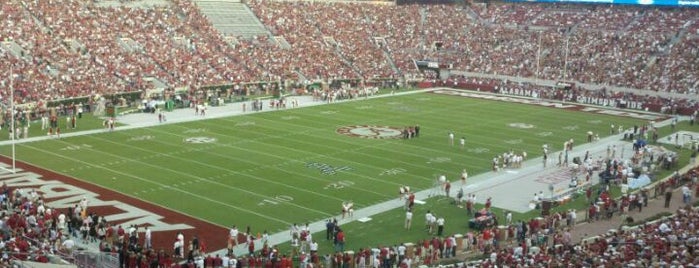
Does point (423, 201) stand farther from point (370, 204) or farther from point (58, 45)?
point (58, 45)

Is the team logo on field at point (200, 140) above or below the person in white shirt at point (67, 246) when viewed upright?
above

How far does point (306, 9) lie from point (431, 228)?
50.7m

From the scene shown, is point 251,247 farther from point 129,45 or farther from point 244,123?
point 129,45

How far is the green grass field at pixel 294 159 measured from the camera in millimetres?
28500

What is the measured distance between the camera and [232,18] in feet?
226

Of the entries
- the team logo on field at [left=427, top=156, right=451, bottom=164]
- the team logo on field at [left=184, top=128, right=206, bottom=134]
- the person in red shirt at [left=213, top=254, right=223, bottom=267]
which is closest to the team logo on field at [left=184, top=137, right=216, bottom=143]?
the team logo on field at [left=184, top=128, right=206, bottom=134]

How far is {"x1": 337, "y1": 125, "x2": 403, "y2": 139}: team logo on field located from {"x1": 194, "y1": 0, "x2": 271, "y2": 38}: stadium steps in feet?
81.7

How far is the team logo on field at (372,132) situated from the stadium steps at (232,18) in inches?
980

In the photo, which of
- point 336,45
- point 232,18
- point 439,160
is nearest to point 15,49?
point 232,18

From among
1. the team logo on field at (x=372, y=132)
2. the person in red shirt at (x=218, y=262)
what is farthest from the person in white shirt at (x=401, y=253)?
the team logo on field at (x=372, y=132)

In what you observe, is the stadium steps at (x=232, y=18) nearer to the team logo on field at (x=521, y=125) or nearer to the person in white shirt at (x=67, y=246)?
the team logo on field at (x=521, y=125)

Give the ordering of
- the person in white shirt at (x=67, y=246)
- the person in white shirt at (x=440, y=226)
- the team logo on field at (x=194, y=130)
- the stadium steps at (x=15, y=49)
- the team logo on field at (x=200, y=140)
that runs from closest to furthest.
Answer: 1. the person in white shirt at (x=67, y=246)
2. the person in white shirt at (x=440, y=226)
3. the team logo on field at (x=200, y=140)
4. the team logo on field at (x=194, y=130)
5. the stadium steps at (x=15, y=49)

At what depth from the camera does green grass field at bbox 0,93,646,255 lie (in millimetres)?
28500

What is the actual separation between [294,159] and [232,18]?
35419 mm
